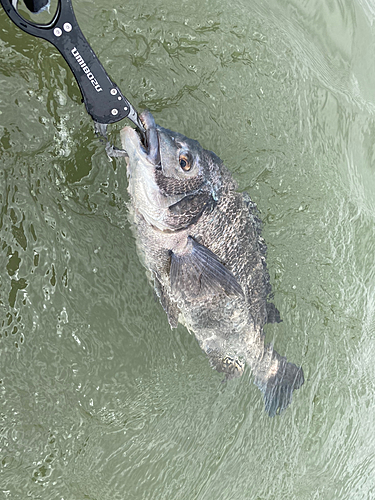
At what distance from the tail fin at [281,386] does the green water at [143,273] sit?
90 millimetres

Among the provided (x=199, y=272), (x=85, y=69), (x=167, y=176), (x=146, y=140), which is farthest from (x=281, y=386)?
(x=85, y=69)

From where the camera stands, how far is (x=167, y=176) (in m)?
2.25

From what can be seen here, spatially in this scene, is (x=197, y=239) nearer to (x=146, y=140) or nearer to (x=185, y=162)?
(x=185, y=162)

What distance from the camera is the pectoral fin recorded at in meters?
2.32

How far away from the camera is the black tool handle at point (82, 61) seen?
175 centimetres

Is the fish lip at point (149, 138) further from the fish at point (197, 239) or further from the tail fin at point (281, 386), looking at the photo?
the tail fin at point (281, 386)

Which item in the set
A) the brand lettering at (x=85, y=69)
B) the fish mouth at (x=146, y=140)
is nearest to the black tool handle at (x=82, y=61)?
the brand lettering at (x=85, y=69)

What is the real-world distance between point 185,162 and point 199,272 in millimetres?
614

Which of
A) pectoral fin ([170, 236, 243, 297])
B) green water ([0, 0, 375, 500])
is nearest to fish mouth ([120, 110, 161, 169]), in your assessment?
green water ([0, 0, 375, 500])

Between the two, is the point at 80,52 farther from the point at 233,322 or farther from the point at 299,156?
the point at 299,156

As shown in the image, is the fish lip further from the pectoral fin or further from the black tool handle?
the pectoral fin

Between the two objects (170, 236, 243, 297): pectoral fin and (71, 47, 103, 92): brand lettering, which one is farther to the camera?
(170, 236, 243, 297): pectoral fin

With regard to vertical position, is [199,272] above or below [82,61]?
below

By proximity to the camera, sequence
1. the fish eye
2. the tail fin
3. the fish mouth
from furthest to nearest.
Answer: the tail fin, the fish eye, the fish mouth
